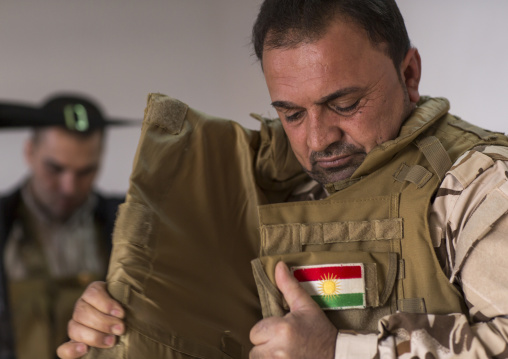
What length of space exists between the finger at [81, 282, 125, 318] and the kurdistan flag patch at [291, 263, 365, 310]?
0.99 feet

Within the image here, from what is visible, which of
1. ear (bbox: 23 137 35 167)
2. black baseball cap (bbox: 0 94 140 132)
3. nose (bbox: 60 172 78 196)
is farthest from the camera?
ear (bbox: 23 137 35 167)

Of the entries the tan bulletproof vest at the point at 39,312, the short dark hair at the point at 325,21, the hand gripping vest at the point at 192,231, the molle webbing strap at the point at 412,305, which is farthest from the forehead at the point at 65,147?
the molle webbing strap at the point at 412,305

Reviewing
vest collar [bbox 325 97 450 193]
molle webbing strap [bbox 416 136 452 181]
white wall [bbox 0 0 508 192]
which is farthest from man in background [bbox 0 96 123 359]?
molle webbing strap [bbox 416 136 452 181]

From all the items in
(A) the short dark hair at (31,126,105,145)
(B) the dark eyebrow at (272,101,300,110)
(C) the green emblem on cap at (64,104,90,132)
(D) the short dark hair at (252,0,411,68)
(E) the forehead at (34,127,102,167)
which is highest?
(D) the short dark hair at (252,0,411,68)

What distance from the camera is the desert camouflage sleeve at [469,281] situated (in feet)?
2.78

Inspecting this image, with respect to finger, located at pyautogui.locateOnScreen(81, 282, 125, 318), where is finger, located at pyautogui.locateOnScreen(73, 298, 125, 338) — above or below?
below

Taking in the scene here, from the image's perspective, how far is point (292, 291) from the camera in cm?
98

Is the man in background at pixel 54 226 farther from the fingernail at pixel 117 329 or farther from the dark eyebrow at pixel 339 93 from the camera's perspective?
the dark eyebrow at pixel 339 93

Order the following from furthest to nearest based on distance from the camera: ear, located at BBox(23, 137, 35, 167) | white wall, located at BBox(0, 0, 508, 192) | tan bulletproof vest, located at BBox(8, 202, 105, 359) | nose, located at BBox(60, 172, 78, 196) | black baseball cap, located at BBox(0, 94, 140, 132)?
1. white wall, located at BBox(0, 0, 508, 192)
2. ear, located at BBox(23, 137, 35, 167)
3. nose, located at BBox(60, 172, 78, 196)
4. black baseball cap, located at BBox(0, 94, 140, 132)
5. tan bulletproof vest, located at BBox(8, 202, 105, 359)

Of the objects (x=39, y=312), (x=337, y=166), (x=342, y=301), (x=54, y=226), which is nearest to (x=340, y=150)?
(x=337, y=166)

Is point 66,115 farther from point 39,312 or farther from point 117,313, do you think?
point 117,313

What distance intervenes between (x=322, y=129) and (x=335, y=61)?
11 cm

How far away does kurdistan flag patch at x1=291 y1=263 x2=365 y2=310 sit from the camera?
0.98 metres

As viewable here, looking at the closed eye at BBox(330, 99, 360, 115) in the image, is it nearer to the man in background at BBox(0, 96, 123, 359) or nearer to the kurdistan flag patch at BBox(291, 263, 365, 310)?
the kurdistan flag patch at BBox(291, 263, 365, 310)
